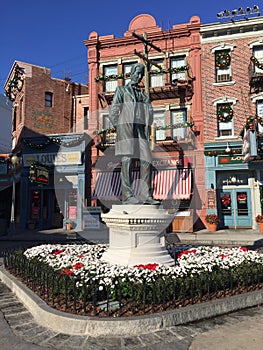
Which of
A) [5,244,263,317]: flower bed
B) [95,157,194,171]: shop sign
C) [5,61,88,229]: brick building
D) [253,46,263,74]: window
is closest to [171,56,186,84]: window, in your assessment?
[253,46,263,74]: window

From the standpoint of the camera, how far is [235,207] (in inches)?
757

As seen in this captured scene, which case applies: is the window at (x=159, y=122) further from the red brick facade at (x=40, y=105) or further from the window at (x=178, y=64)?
the red brick facade at (x=40, y=105)

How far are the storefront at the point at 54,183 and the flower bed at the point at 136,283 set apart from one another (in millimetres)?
14806

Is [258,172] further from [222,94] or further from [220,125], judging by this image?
[222,94]

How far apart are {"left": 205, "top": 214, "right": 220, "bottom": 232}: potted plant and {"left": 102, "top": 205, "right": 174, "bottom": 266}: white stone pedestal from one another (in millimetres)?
12299

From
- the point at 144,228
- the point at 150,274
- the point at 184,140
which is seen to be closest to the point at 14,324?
the point at 150,274

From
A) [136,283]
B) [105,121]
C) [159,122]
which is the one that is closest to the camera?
[136,283]

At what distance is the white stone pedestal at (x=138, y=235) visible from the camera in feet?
19.9

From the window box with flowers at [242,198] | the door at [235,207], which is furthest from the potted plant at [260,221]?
the window box with flowers at [242,198]

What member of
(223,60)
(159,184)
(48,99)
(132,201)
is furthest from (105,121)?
(132,201)

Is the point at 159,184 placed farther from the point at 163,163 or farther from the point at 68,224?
the point at 68,224

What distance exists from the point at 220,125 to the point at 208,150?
2010mm

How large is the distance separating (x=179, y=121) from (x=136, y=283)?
17.0 m

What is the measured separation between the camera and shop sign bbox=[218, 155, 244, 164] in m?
18.9
